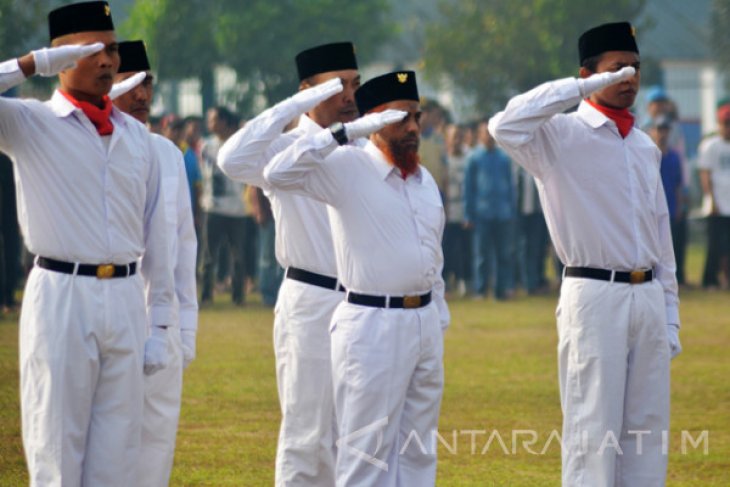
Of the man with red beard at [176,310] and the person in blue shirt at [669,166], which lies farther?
the person in blue shirt at [669,166]

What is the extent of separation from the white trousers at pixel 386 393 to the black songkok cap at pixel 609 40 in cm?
167

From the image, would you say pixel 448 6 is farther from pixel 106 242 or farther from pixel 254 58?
pixel 106 242

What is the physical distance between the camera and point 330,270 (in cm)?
817

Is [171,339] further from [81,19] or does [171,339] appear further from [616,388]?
[616,388]

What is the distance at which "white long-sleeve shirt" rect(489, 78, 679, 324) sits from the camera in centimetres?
789

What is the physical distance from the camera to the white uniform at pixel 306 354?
8055mm

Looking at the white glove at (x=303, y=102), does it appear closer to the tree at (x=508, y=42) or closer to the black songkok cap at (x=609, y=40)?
the black songkok cap at (x=609, y=40)

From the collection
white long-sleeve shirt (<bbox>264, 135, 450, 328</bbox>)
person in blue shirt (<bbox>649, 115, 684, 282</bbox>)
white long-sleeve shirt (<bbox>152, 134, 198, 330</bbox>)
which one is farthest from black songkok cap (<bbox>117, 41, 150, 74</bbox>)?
person in blue shirt (<bbox>649, 115, 684, 282</bbox>)

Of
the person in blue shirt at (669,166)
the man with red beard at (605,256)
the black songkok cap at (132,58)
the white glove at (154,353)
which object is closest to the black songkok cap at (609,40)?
the man with red beard at (605,256)

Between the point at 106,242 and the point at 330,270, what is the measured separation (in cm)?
185

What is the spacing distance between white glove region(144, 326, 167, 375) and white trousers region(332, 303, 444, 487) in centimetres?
93

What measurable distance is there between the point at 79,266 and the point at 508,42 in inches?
1296

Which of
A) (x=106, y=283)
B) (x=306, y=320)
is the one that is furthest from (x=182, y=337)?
(x=106, y=283)

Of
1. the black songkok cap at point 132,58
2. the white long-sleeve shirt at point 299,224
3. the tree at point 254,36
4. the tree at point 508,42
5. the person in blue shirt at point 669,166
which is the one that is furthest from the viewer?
the tree at point 508,42
